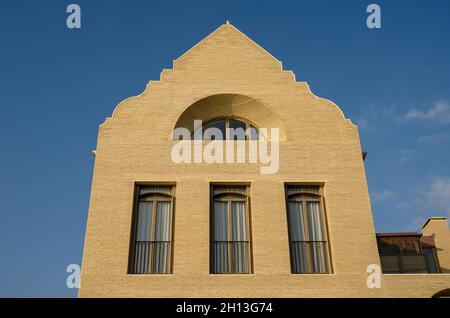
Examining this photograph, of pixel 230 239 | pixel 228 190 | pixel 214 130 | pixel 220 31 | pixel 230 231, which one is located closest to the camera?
pixel 230 239

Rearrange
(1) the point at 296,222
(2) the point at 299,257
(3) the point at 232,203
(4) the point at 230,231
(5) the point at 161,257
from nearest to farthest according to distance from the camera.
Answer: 1. (5) the point at 161,257
2. (2) the point at 299,257
3. (4) the point at 230,231
4. (1) the point at 296,222
5. (3) the point at 232,203

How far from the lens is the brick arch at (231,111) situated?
14.8 metres

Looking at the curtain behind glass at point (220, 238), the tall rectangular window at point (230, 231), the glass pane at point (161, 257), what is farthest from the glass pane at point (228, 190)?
the glass pane at point (161, 257)

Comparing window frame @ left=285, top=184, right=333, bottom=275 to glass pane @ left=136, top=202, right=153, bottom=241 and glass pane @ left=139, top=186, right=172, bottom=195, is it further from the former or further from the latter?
glass pane @ left=136, top=202, right=153, bottom=241

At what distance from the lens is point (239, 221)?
1321 centimetres

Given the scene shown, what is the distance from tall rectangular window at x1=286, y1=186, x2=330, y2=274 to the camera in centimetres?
1270

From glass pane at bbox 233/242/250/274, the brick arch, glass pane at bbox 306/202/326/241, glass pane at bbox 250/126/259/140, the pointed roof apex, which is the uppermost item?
the pointed roof apex

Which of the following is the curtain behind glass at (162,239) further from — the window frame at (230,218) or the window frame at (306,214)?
the window frame at (306,214)

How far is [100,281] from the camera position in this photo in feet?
39.0

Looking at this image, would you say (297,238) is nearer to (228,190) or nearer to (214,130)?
(228,190)

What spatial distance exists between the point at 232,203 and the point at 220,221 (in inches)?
26.5

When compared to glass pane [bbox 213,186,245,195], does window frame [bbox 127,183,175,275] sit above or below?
below

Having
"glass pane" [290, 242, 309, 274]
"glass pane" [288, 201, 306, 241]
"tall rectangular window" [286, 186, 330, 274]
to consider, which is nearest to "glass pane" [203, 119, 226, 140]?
"tall rectangular window" [286, 186, 330, 274]

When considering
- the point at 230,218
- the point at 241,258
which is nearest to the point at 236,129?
the point at 230,218
